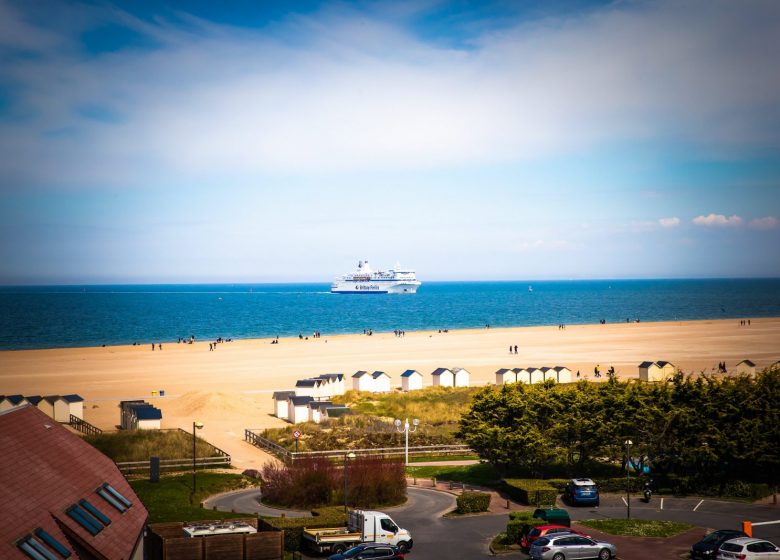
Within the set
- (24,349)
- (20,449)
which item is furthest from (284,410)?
(24,349)

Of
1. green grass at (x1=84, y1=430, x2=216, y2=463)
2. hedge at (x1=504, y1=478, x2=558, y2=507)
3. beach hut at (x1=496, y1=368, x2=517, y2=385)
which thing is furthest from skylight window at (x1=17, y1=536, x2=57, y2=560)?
beach hut at (x1=496, y1=368, x2=517, y2=385)

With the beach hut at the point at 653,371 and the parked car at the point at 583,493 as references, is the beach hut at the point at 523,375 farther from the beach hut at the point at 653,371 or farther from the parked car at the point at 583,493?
the parked car at the point at 583,493

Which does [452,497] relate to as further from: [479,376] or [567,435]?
[479,376]

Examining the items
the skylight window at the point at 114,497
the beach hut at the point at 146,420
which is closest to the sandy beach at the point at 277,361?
the beach hut at the point at 146,420

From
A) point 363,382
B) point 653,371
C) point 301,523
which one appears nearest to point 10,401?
point 363,382

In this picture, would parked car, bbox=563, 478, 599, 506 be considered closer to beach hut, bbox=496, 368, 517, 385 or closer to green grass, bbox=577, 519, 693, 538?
green grass, bbox=577, 519, 693, 538

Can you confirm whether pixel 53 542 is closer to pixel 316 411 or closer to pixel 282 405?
pixel 316 411
